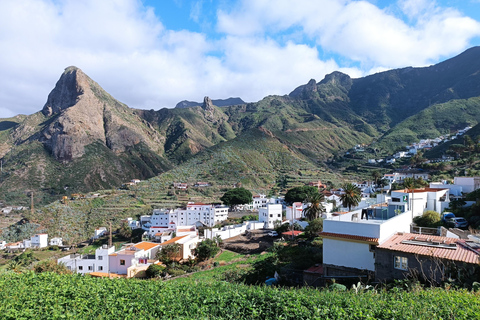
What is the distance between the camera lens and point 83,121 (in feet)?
401

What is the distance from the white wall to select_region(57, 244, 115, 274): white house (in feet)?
79.7

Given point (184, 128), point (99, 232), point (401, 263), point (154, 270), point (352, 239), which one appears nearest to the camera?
point (401, 263)

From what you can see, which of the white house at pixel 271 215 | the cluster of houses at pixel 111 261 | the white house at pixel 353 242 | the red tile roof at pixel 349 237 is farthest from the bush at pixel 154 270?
the white house at pixel 271 215

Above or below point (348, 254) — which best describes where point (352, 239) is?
above

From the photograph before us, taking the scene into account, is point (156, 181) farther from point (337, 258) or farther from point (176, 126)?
point (176, 126)

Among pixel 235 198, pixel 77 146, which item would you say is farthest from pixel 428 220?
pixel 77 146

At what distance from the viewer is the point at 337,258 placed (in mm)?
11266

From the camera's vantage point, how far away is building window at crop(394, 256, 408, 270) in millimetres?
9203

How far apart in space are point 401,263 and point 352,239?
1764 mm

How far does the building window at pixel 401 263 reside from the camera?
9203mm

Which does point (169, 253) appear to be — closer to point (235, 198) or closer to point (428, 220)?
point (428, 220)

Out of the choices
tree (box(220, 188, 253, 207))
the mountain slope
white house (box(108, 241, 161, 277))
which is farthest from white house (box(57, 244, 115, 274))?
the mountain slope

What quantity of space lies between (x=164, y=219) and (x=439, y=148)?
6386cm

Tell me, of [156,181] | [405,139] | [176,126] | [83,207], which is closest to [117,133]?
[176,126]
